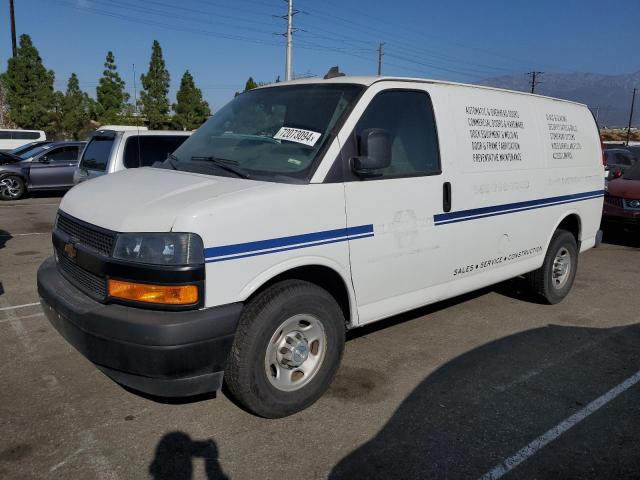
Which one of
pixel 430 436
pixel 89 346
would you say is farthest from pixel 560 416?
pixel 89 346

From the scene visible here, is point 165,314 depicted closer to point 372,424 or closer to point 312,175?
point 312,175

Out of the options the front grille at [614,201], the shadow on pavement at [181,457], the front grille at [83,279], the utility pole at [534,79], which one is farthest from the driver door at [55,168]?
the utility pole at [534,79]

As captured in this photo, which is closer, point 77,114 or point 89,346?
point 89,346

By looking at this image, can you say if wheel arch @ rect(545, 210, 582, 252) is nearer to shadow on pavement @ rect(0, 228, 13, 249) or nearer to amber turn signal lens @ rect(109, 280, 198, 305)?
amber turn signal lens @ rect(109, 280, 198, 305)

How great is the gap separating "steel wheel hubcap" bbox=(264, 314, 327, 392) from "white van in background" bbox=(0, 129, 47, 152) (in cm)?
3092

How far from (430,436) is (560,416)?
3.14 ft

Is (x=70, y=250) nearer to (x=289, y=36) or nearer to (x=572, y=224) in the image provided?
(x=572, y=224)

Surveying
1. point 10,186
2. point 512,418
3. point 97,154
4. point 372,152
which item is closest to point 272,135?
point 372,152

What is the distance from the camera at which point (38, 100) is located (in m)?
37.2

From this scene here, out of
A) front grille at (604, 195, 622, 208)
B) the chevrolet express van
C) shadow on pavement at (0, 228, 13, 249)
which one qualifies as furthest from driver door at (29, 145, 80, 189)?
front grille at (604, 195, 622, 208)

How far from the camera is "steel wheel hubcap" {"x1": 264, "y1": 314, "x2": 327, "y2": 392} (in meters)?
3.40

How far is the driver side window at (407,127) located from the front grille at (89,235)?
5.88ft

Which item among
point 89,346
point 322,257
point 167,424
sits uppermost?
point 322,257

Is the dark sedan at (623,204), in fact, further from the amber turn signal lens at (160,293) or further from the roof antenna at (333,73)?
the amber turn signal lens at (160,293)
